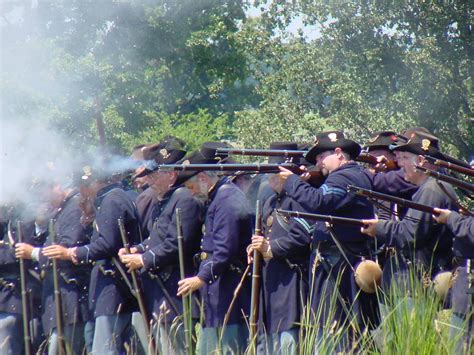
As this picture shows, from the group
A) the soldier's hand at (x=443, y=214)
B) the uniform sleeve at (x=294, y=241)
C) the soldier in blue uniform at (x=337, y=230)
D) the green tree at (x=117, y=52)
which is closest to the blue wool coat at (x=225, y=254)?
the uniform sleeve at (x=294, y=241)

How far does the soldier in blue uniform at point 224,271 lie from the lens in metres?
7.11

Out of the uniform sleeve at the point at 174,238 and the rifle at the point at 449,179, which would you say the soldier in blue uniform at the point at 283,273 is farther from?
the rifle at the point at 449,179

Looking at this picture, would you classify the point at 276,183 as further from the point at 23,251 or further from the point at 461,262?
the point at 23,251

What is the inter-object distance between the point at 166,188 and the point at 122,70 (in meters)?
7.36

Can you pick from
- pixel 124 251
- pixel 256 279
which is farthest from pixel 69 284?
pixel 256 279

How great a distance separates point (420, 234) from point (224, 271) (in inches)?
62.4

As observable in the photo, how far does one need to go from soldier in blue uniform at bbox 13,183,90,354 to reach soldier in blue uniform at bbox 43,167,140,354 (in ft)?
Answer: 0.57

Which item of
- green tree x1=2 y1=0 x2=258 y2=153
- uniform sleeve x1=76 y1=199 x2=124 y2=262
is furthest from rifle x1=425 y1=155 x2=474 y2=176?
green tree x1=2 y1=0 x2=258 y2=153

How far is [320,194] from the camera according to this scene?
21.1ft

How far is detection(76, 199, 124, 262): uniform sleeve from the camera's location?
7820mm

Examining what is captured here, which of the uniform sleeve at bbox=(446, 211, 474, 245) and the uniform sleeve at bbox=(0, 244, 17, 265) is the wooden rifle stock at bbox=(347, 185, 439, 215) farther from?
the uniform sleeve at bbox=(0, 244, 17, 265)

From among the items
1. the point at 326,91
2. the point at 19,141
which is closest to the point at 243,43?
the point at 326,91

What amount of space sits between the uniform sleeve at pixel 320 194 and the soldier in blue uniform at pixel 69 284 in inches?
95.1

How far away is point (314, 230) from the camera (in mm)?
6750
